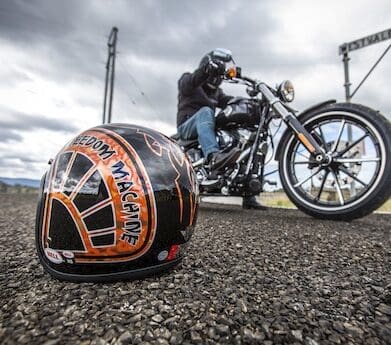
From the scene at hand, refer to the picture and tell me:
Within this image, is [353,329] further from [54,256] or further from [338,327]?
[54,256]

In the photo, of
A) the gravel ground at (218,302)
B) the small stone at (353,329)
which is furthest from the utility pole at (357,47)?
the small stone at (353,329)

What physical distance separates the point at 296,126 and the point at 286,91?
0.34m

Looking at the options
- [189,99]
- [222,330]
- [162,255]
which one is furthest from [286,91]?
[222,330]

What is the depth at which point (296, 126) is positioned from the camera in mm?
2008

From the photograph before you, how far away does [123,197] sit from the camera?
89cm

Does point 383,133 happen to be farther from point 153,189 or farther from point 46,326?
point 46,326

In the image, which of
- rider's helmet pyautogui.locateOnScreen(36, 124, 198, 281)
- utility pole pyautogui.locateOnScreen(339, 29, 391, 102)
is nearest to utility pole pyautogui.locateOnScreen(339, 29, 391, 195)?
utility pole pyautogui.locateOnScreen(339, 29, 391, 102)

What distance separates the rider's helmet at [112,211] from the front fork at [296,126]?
125 centimetres

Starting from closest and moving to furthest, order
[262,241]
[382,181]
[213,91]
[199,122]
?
1. [262,241]
2. [382,181]
3. [199,122]
4. [213,91]

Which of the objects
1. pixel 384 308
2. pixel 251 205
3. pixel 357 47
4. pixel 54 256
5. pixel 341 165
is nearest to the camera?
pixel 384 308

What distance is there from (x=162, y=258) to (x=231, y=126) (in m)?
1.73

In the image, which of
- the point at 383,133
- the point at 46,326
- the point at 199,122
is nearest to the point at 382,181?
the point at 383,133

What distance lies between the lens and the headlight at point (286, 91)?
86.2 inches

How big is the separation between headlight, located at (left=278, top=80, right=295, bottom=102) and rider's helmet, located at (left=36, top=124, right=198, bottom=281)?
4.93ft
